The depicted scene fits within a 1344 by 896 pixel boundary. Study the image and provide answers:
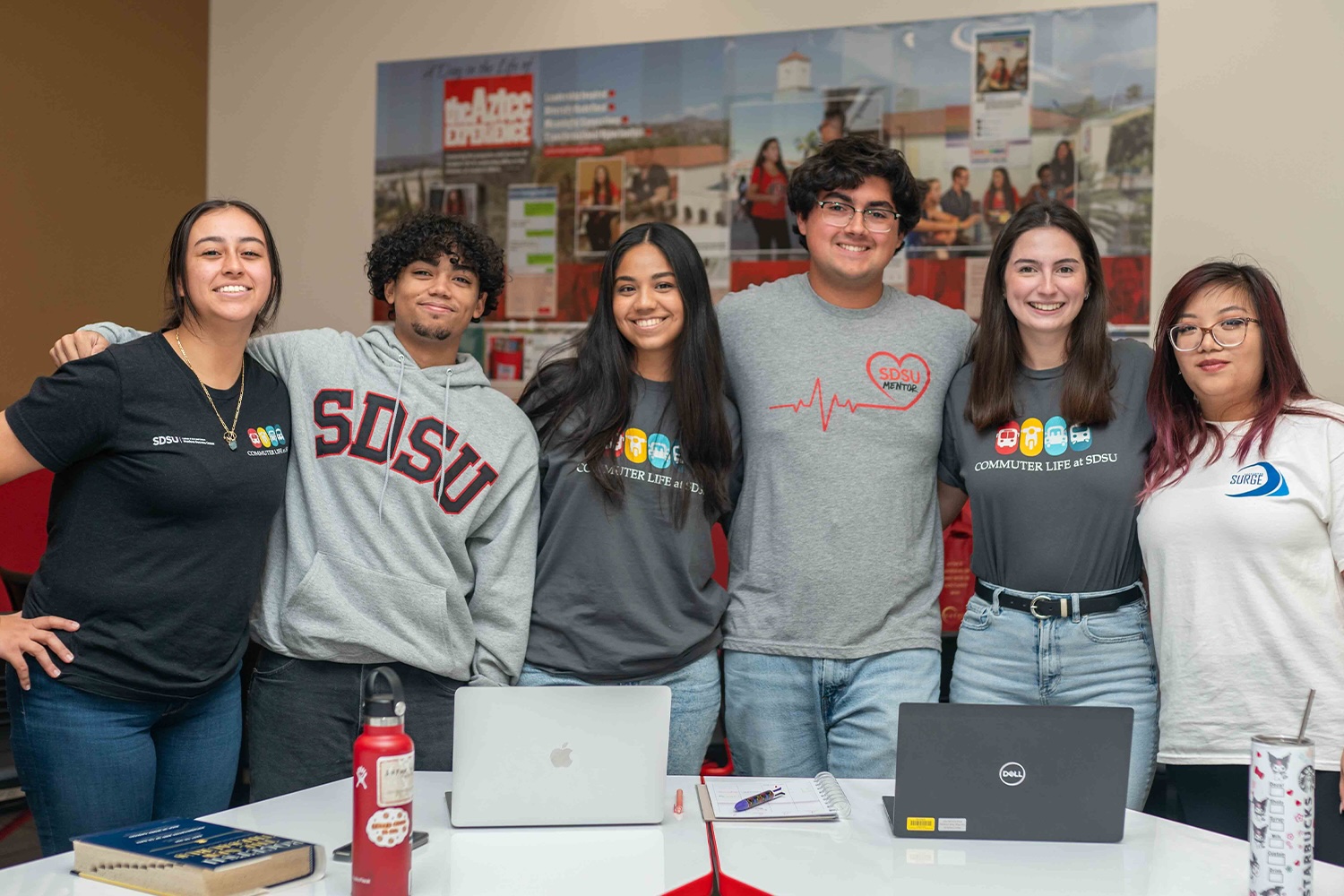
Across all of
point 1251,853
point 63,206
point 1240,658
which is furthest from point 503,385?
point 1251,853

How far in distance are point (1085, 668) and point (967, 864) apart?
678mm

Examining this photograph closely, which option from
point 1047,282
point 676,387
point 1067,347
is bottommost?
point 676,387

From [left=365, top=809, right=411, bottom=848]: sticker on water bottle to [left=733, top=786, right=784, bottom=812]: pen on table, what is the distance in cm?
63

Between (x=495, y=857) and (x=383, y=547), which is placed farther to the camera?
(x=383, y=547)

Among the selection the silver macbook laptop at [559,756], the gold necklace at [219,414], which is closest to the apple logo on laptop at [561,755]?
the silver macbook laptop at [559,756]

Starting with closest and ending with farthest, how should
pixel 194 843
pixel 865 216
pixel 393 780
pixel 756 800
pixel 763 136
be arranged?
pixel 393 780, pixel 194 843, pixel 756 800, pixel 865 216, pixel 763 136

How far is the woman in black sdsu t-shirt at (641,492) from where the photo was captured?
2227mm

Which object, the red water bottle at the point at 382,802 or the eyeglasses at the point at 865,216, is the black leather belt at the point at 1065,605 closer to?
the eyeglasses at the point at 865,216

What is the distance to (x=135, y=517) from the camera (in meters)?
1.96

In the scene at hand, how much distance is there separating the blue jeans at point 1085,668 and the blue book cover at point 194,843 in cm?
134

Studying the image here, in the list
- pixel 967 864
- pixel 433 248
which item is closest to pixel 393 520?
pixel 433 248

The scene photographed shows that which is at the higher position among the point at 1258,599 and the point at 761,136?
the point at 761,136

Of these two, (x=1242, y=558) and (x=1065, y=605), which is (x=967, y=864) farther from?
(x=1242, y=558)

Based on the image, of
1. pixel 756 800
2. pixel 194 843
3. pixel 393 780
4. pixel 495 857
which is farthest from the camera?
pixel 756 800
